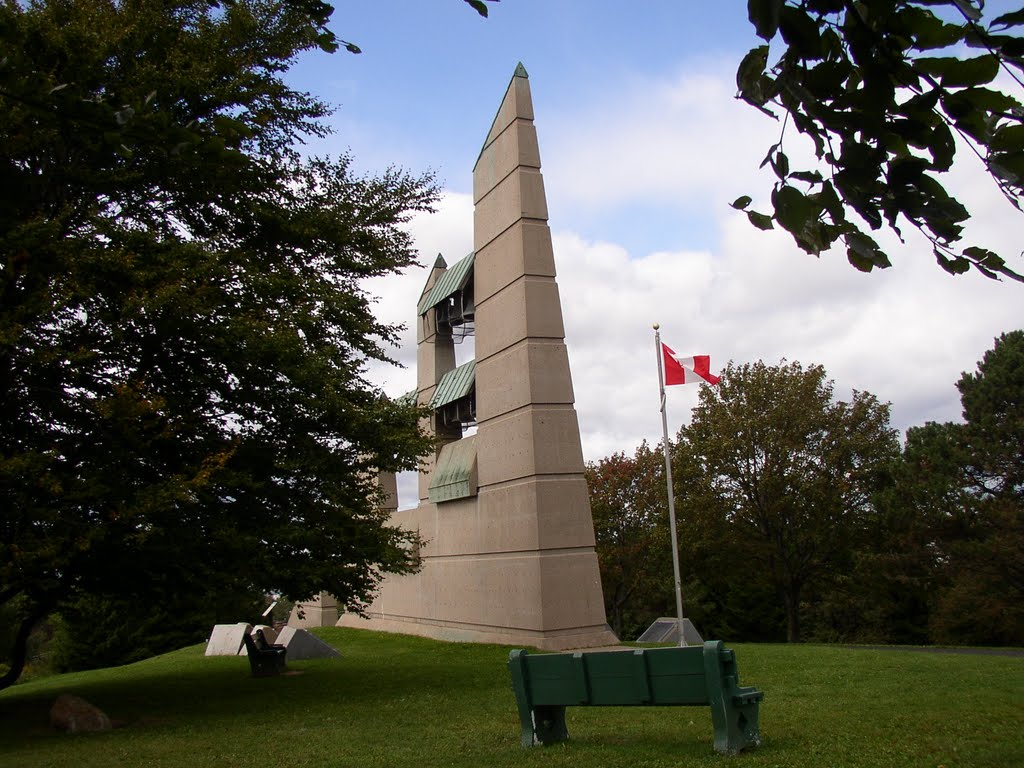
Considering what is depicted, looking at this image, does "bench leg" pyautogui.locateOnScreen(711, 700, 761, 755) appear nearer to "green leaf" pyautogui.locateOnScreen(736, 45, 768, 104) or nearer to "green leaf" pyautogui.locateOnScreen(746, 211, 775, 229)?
"green leaf" pyautogui.locateOnScreen(746, 211, 775, 229)

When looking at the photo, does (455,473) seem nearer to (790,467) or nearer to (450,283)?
(450,283)

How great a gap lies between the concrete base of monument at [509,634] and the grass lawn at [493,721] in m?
1.43

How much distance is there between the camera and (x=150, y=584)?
13.2 metres

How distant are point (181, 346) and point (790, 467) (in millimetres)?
26830

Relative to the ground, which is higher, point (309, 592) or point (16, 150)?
point (16, 150)

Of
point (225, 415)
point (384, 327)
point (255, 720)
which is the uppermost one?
point (384, 327)

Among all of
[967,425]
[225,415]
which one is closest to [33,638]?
[225,415]

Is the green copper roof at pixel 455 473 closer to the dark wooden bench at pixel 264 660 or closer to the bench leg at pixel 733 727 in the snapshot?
the dark wooden bench at pixel 264 660

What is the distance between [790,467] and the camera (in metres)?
34.5

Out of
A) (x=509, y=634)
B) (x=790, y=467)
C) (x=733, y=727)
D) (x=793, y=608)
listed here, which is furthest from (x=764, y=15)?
(x=793, y=608)

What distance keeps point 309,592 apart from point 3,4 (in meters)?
9.59

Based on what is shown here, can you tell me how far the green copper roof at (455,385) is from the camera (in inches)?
846

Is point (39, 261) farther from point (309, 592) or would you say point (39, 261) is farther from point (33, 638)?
point (33, 638)

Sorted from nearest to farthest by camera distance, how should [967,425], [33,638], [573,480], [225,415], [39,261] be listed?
[39,261], [225,415], [573,480], [967,425], [33,638]
